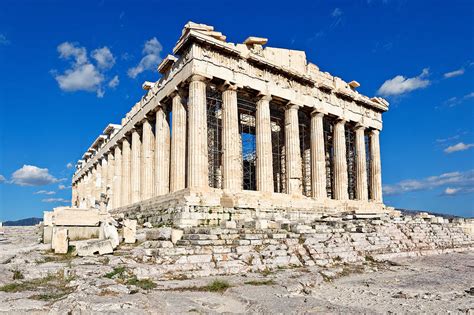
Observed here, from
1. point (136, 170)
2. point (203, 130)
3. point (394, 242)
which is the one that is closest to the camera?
point (394, 242)

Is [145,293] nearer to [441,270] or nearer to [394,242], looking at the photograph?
[441,270]

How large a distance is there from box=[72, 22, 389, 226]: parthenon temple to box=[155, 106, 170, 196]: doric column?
2.6 inches

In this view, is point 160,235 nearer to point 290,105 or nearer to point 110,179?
point 290,105

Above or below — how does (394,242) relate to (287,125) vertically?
below

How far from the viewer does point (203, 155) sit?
20.7m

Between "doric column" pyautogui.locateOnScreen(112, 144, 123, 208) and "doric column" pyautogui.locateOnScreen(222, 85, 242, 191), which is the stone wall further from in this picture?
"doric column" pyautogui.locateOnScreen(112, 144, 123, 208)

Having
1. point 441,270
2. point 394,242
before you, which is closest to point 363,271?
point 441,270

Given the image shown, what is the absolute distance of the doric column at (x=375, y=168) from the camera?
32.0 m

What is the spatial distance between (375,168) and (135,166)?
63.4ft

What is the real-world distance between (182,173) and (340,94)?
1440 cm

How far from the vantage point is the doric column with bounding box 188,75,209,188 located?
20250mm

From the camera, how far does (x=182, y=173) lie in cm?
2184

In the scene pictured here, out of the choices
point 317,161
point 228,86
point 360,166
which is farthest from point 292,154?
point 360,166

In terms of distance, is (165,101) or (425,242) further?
(165,101)
